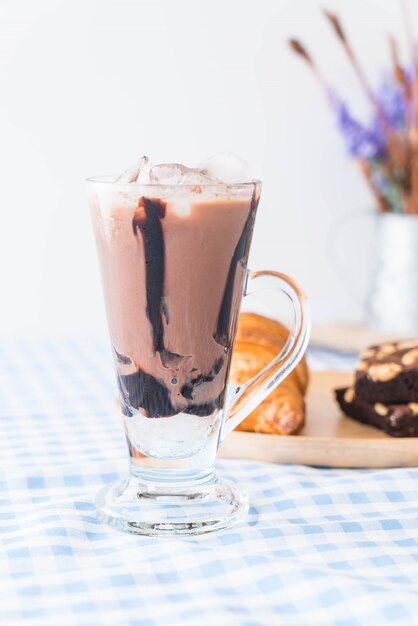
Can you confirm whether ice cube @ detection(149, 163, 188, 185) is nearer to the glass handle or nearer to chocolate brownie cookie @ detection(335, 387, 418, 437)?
the glass handle

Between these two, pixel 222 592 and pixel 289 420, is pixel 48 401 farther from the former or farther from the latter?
pixel 222 592

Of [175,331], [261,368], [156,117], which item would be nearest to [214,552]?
[175,331]

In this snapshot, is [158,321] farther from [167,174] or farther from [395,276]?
[395,276]

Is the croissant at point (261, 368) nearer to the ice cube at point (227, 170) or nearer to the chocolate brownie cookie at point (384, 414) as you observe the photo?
the chocolate brownie cookie at point (384, 414)

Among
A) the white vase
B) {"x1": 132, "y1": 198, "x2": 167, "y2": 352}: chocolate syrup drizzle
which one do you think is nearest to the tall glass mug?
{"x1": 132, "y1": 198, "x2": 167, "y2": 352}: chocolate syrup drizzle

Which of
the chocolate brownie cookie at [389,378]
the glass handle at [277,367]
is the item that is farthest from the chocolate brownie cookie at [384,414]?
the glass handle at [277,367]

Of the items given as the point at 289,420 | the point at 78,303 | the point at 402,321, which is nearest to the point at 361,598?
→ the point at 289,420
